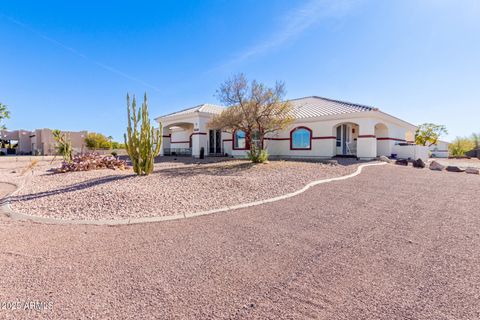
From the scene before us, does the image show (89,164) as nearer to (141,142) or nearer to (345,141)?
(141,142)

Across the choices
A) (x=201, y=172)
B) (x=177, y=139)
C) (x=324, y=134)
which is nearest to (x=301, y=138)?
(x=324, y=134)

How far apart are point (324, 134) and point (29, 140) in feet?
208

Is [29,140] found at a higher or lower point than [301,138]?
higher

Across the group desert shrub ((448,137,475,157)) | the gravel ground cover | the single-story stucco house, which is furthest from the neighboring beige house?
desert shrub ((448,137,475,157))

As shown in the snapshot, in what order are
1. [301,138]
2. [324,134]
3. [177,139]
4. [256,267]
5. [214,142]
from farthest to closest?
[177,139] < [214,142] < [301,138] < [324,134] < [256,267]

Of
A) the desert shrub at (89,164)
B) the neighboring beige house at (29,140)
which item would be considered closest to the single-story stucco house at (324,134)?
the desert shrub at (89,164)

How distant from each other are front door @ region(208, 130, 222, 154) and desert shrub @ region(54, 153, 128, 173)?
35.1ft

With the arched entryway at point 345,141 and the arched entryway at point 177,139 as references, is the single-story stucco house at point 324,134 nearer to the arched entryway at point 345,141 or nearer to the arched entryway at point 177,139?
the arched entryway at point 345,141

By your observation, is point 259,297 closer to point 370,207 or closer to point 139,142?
point 370,207

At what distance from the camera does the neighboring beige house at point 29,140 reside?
156ft

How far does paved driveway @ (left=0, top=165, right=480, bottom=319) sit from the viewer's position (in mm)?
2344

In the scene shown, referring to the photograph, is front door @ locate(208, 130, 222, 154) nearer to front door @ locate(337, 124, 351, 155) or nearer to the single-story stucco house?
the single-story stucco house

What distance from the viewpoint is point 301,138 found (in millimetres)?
20078

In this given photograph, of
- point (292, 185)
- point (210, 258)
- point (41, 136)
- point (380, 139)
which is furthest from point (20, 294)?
point (41, 136)
